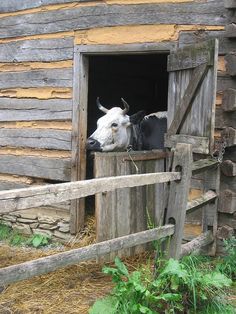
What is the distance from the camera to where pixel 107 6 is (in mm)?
6348

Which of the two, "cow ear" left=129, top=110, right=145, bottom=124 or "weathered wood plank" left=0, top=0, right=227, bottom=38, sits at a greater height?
"weathered wood plank" left=0, top=0, right=227, bottom=38

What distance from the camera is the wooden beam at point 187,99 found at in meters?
5.02

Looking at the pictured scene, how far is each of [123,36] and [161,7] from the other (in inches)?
24.9

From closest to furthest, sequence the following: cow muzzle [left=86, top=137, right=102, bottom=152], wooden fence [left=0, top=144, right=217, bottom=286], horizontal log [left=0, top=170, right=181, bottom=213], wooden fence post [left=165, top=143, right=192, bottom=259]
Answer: horizontal log [left=0, top=170, right=181, bottom=213]
wooden fence [left=0, top=144, right=217, bottom=286]
wooden fence post [left=165, top=143, right=192, bottom=259]
cow muzzle [left=86, top=137, right=102, bottom=152]

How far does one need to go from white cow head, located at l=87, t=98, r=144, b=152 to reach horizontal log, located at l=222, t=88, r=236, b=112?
1.94m

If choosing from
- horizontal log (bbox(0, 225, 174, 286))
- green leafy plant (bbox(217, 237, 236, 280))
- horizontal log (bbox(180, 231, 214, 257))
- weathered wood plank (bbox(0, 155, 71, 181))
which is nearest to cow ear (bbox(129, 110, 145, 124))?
weathered wood plank (bbox(0, 155, 71, 181))

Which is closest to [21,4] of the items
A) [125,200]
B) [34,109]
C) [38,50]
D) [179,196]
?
[38,50]

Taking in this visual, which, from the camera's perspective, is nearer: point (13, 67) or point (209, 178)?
point (209, 178)

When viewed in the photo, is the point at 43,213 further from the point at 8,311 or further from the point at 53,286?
the point at 8,311

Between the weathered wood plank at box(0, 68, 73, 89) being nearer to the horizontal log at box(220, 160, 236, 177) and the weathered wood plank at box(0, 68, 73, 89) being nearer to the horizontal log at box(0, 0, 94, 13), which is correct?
the horizontal log at box(0, 0, 94, 13)

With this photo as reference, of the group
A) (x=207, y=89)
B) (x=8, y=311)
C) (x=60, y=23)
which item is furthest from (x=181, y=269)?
(x=60, y=23)

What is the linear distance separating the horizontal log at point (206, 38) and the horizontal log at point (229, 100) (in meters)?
0.48

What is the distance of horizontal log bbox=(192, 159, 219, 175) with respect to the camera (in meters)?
4.78

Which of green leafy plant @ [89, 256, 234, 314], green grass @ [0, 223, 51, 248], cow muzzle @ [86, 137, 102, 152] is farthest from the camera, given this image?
green grass @ [0, 223, 51, 248]
